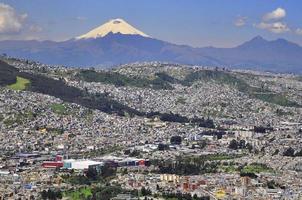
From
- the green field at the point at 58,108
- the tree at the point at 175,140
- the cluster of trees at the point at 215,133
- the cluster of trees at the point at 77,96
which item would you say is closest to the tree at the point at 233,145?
the tree at the point at 175,140

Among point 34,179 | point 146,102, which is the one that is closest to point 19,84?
point 146,102

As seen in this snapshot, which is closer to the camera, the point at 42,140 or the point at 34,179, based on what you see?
the point at 34,179

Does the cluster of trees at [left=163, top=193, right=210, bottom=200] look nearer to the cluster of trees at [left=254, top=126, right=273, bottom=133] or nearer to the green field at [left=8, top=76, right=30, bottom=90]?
the cluster of trees at [left=254, top=126, right=273, bottom=133]

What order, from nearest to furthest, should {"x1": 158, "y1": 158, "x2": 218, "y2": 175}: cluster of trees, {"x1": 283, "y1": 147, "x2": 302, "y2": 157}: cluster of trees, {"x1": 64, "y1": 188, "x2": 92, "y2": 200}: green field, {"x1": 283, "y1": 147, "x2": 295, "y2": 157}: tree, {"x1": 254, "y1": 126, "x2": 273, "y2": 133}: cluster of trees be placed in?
{"x1": 64, "y1": 188, "x2": 92, "y2": 200}: green field
{"x1": 158, "y1": 158, "x2": 218, "y2": 175}: cluster of trees
{"x1": 283, "y1": 147, "x2": 302, "y2": 157}: cluster of trees
{"x1": 283, "y1": 147, "x2": 295, "y2": 157}: tree
{"x1": 254, "y1": 126, "x2": 273, "y2": 133}: cluster of trees

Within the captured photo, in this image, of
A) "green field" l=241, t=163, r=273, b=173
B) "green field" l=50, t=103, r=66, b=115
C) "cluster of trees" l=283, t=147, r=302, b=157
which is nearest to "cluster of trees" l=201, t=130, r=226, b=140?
"cluster of trees" l=283, t=147, r=302, b=157

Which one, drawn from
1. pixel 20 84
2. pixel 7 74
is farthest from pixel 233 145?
pixel 7 74

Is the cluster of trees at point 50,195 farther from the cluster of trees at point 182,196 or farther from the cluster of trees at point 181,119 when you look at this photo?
the cluster of trees at point 181,119

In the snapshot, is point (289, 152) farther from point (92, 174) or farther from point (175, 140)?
point (92, 174)

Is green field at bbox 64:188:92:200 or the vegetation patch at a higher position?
the vegetation patch

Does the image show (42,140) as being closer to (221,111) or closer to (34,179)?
(34,179)
